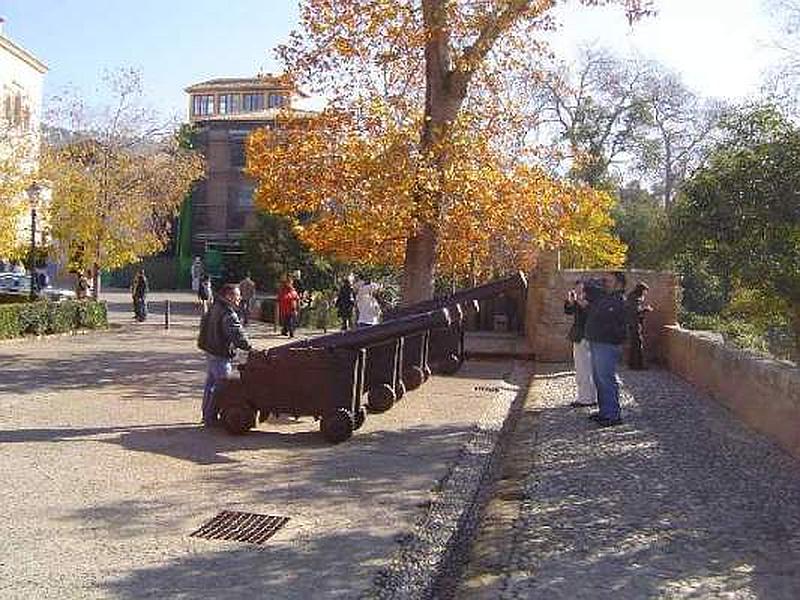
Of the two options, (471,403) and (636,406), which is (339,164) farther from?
(636,406)

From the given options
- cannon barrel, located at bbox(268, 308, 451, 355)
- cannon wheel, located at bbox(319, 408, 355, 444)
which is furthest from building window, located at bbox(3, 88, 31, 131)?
cannon wheel, located at bbox(319, 408, 355, 444)

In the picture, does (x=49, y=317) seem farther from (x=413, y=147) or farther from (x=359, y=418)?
(x=359, y=418)

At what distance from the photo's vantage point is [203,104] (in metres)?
86.8

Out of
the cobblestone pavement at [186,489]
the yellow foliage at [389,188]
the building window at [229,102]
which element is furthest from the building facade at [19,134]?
the building window at [229,102]

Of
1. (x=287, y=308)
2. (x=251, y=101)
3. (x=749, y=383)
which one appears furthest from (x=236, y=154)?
(x=749, y=383)

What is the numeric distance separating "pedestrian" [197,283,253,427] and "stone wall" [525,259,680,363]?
842 centimetres

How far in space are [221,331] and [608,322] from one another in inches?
155

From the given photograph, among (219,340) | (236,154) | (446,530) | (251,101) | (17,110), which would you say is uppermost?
(251,101)

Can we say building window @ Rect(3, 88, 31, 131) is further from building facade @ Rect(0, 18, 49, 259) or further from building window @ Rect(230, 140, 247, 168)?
building window @ Rect(230, 140, 247, 168)

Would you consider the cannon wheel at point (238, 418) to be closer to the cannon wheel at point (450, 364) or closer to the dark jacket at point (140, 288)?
the cannon wheel at point (450, 364)

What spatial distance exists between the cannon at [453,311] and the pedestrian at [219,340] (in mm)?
1918

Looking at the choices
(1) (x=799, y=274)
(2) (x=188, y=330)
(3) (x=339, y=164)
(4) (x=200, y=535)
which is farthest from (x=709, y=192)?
(2) (x=188, y=330)

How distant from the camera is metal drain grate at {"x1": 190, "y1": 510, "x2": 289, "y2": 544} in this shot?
222 inches

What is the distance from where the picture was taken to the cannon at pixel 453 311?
10234 mm
